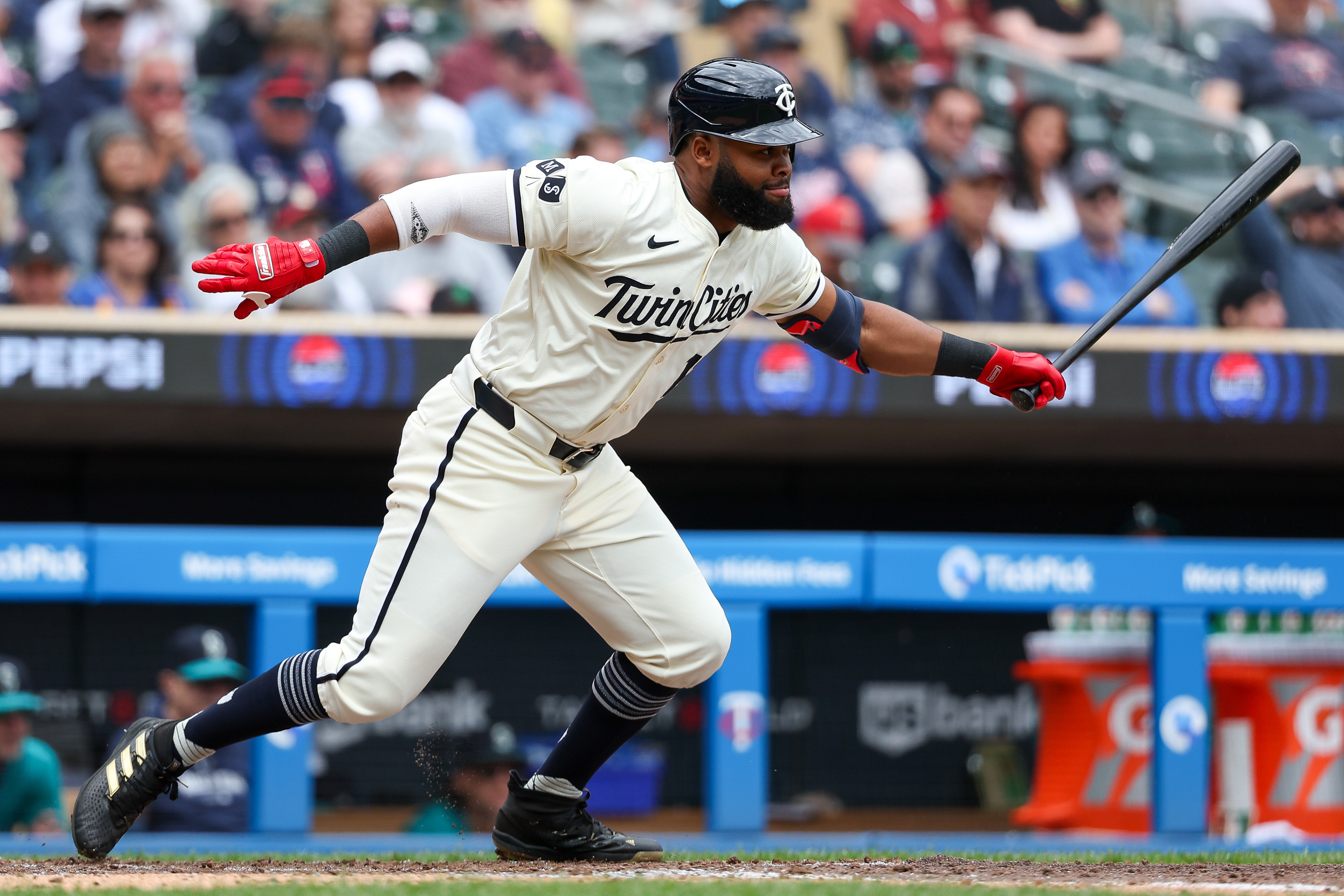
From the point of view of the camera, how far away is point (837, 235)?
22.7 ft

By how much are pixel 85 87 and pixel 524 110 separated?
1974 millimetres

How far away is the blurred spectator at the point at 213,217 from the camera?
6.35 m

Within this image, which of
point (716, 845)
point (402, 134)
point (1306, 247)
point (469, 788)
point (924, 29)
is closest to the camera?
point (716, 845)

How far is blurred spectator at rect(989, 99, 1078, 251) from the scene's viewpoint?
277 inches

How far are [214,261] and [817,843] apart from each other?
2308 mm

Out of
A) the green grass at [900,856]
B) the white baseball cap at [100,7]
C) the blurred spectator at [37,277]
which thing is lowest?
the green grass at [900,856]

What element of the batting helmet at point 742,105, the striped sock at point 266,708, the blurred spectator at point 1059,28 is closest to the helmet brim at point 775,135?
the batting helmet at point 742,105

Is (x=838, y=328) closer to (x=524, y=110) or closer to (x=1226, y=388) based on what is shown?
(x=1226, y=388)

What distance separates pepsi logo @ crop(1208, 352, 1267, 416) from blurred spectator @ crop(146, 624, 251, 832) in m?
3.96

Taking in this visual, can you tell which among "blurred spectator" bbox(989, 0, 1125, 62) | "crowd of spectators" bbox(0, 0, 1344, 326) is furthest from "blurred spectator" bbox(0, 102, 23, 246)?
"blurred spectator" bbox(989, 0, 1125, 62)

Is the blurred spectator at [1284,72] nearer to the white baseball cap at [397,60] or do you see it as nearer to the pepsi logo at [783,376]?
the pepsi logo at [783,376]

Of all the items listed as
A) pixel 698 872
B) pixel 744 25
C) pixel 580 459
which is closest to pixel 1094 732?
pixel 698 872

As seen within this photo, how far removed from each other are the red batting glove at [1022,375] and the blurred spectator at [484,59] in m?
4.63

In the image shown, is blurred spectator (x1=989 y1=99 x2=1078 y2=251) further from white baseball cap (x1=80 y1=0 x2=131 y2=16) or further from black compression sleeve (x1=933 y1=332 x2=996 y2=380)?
white baseball cap (x1=80 y1=0 x2=131 y2=16)
